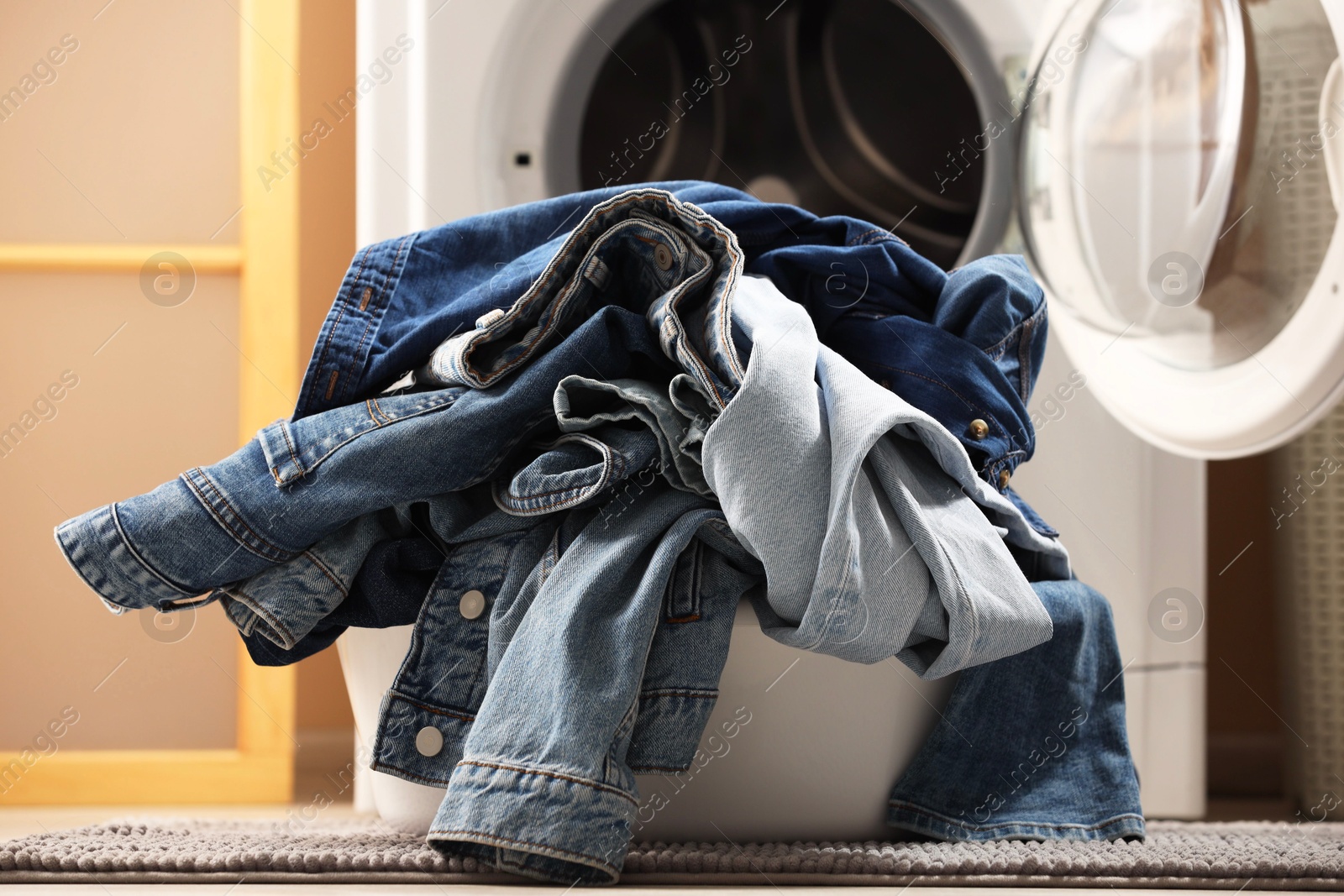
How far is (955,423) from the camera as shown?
0.70m

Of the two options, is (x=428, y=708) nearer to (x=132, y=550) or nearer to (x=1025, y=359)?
(x=132, y=550)

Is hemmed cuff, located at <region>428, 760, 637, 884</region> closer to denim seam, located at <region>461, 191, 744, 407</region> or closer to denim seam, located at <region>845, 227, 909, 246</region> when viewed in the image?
denim seam, located at <region>461, 191, 744, 407</region>

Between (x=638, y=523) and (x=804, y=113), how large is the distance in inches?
25.7

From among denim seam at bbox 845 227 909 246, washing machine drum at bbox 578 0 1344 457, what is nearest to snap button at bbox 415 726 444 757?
denim seam at bbox 845 227 909 246

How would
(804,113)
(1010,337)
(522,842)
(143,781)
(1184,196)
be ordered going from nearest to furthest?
(522,842), (1010,337), (1184,196), (804,113), (143,781)

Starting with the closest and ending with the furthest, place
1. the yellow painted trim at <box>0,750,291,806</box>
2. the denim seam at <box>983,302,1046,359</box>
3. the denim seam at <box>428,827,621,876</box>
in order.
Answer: the denim seam at <box>428,827,621,876</box>
the denim seam at <box>983,302,1046,359</box>
the yellow painted trim at <box>0,750,291,806</box>

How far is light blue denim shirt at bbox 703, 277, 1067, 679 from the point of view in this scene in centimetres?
56

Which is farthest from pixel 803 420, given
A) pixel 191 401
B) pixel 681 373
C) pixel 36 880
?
pixel 191 401

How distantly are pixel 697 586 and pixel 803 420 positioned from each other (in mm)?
115

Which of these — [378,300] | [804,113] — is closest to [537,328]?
[378,300]

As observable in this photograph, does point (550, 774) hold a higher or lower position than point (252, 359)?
lower

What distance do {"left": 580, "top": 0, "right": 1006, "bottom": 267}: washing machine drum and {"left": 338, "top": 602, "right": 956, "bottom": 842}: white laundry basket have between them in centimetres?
56

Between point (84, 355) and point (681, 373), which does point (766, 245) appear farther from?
point (84, 355)

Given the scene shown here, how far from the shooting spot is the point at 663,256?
2.20ft
